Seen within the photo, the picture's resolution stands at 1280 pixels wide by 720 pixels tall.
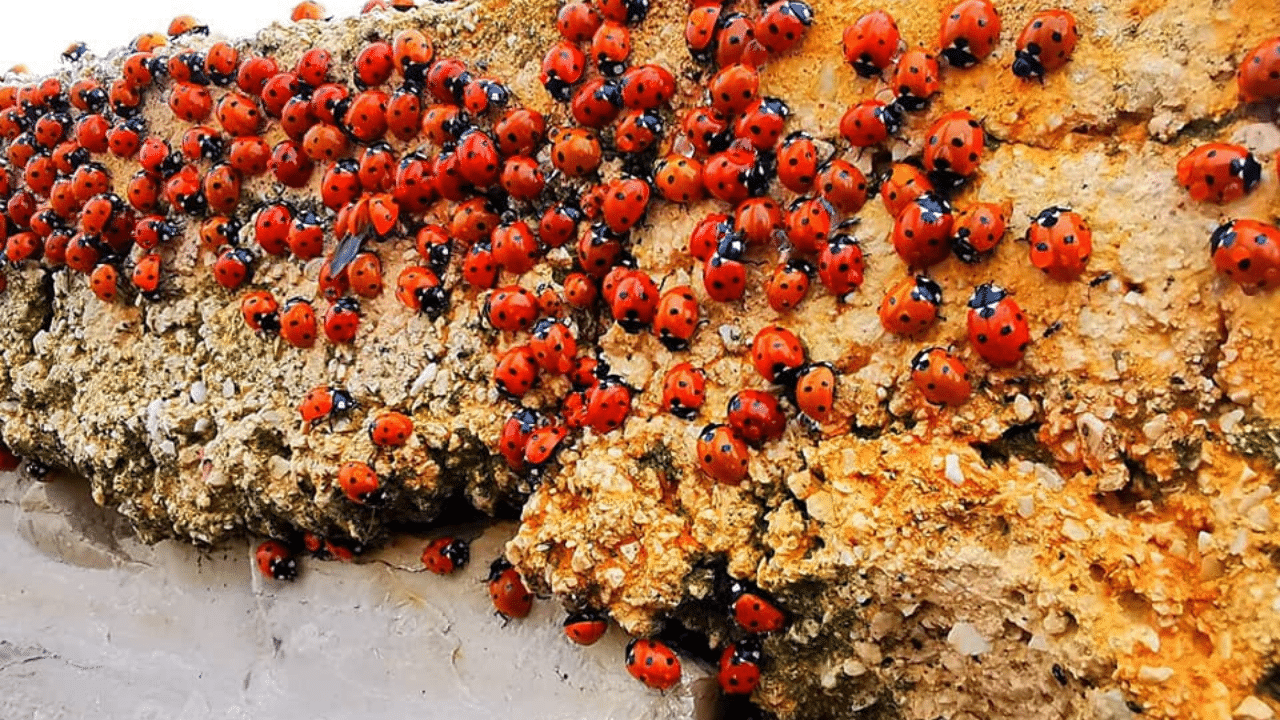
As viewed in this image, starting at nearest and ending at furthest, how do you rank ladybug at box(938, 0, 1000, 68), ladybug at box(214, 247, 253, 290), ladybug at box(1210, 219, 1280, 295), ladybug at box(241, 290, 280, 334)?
ladybug at box(1210, 219, 1280, 295), ladybug at box(938, 0, 1000, 68), ladybug at box(241, 290, 280, 334), ladybug at box(214, 247, 253, 290)

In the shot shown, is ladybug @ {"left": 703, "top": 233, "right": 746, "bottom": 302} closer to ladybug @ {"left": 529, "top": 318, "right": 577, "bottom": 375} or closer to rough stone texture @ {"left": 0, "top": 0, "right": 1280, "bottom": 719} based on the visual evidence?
rough stone texture @ {"left": 0, "top": 0, "right": 1280, "bottom": 719}

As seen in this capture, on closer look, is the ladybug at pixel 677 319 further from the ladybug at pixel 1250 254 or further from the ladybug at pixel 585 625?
the ladybug at pixel 1250 254

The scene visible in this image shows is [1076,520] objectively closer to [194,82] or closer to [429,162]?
[429,162]

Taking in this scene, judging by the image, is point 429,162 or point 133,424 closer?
point 429,162

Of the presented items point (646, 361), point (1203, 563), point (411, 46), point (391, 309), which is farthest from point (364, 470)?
point (1203, 563)

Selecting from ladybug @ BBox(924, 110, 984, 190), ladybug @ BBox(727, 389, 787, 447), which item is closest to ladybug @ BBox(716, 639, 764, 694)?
ladybug @ BBox(727, 389, 787, 447)

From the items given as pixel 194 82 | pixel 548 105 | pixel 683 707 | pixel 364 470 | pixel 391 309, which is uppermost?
pixel 548 105
